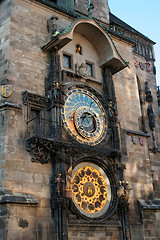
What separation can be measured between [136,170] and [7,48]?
25.6ft

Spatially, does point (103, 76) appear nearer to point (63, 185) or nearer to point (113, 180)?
point (113, 180)

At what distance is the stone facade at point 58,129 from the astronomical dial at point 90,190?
0.69 ft

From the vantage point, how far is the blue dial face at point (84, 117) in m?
13.6

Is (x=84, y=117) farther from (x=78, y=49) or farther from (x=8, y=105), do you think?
(x=78, y=49)

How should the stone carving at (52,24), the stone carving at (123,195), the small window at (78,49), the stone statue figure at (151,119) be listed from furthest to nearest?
the stone statue figure at (151,119) → the small window at (78,49) → the stone carving at (52,24) → the stone carving at (123,195)

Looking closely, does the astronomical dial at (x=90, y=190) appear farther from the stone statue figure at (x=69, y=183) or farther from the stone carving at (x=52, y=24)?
the stone carving at (x=52, y=24)

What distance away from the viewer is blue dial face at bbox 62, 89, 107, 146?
13.6m

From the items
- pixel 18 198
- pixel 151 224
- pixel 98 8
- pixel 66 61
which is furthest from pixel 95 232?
pixel 98 8

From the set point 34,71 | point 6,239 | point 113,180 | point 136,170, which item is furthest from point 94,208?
point 34,71

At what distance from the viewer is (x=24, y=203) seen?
1077 cm

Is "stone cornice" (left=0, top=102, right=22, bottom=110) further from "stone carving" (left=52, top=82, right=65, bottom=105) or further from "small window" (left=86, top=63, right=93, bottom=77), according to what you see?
"small window" (left=86, top=63, right=93, bottom=77)

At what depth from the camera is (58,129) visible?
12.9 meters

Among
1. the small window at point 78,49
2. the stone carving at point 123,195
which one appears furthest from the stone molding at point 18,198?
the small window at point 78,49

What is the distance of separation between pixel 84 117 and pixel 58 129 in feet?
5.32
